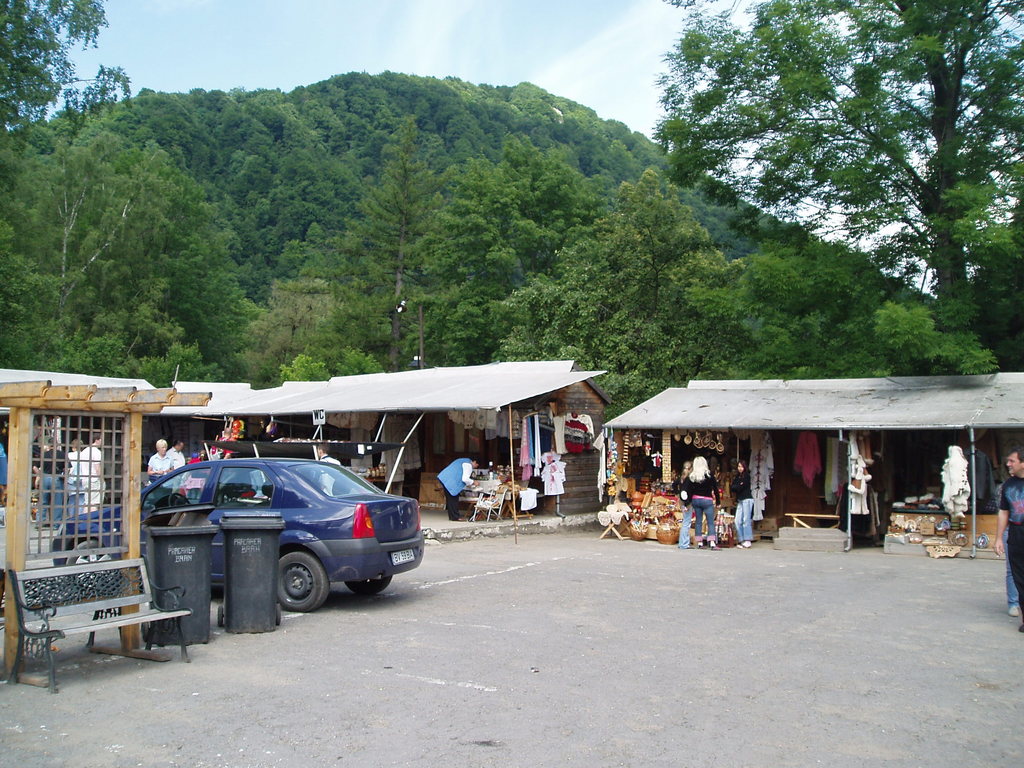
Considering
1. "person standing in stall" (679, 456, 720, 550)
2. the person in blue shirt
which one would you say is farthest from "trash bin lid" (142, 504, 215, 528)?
"person standing in stall" (679, 456, 720, 550)

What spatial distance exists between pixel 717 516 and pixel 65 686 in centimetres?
1167

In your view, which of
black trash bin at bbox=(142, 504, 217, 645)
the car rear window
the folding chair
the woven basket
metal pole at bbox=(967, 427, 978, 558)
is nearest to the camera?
black trash bin at bbox=(142, 504, 217, 645)

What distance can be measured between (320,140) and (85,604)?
299ft

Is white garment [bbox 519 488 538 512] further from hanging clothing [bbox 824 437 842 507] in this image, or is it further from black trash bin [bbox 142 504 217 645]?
black trash bin [bbox 142 504 217 645]

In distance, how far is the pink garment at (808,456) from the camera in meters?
15.9

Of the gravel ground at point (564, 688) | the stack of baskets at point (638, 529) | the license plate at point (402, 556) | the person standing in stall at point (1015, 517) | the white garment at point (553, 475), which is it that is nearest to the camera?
the gravel ground at point (564, 688)

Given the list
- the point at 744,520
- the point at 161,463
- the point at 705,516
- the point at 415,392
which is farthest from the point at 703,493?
the point at 161,463

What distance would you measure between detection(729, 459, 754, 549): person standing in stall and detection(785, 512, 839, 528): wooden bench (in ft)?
2.50

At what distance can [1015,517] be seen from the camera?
26.7 feet

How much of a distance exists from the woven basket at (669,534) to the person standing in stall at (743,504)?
1089 mm

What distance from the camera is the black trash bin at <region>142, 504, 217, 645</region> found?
7285 millimetres

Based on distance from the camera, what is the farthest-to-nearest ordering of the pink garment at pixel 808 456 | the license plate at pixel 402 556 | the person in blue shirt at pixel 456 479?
the person in blue shirt at pixel 456 479, the pink garment at pixel 808 456, the license plate at pixel 402 556

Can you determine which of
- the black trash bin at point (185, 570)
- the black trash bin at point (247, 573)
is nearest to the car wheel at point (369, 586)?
the black trash bin at point (247, 573)

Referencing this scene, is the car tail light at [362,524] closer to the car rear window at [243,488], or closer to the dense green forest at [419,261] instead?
the car rear window at [243,488]
